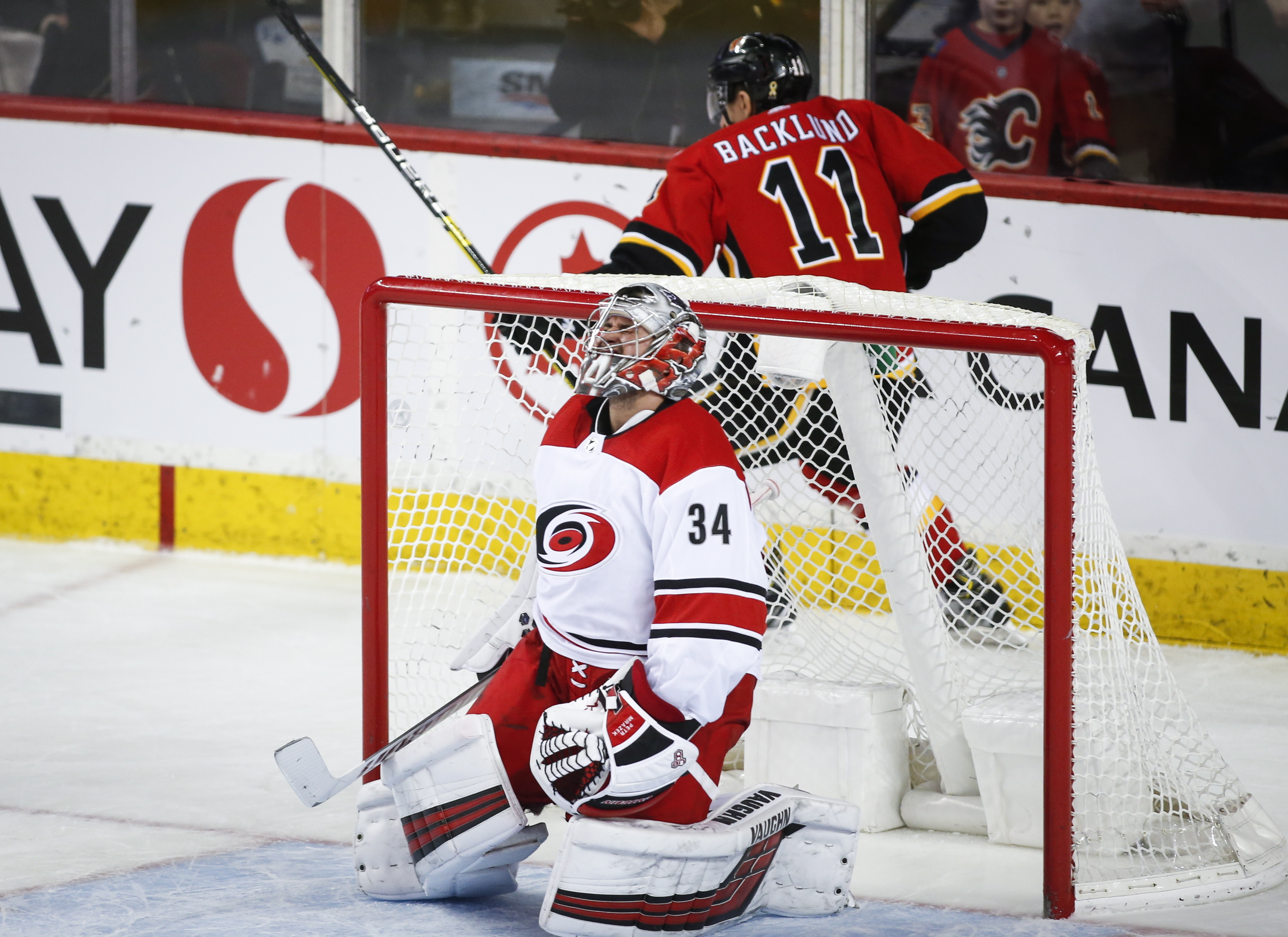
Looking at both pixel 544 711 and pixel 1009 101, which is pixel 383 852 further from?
pixel 1009 101

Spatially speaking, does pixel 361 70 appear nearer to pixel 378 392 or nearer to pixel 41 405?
pixel 41 405

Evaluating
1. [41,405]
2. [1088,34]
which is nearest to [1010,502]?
[1088,34]

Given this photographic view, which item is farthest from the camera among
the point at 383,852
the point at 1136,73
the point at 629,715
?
the point at 1136,73

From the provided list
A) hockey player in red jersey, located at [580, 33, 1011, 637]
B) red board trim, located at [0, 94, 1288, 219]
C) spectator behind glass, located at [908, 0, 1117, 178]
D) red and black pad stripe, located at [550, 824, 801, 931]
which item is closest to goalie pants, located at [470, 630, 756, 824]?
red and black pad stripe, located at [550, 824, 801, 931]

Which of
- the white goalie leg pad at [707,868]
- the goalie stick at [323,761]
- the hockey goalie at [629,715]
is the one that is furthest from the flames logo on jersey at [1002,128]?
the white goalie leg pad at [707,868]

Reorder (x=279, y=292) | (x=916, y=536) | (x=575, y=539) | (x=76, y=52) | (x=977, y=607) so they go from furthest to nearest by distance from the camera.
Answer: (x=76, y=52) < (x=279, y=292) < (x=977, y=607) < (x=916, y=536) < (x=575, y=539)

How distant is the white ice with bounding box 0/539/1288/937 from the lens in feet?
9.70

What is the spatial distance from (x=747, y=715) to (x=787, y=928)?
1.13ft

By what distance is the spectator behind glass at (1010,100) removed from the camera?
4.85m

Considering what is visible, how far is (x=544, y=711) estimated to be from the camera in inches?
114

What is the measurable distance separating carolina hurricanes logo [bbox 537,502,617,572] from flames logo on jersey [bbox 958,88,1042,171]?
8.23 feet

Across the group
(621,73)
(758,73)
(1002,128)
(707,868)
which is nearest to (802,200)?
(758,73)

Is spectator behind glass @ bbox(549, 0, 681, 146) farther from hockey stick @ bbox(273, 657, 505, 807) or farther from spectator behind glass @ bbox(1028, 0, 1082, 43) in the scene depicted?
hockey stick @ bbox(273, 657, 505, 807)

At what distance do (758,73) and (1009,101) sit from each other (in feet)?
3.52
